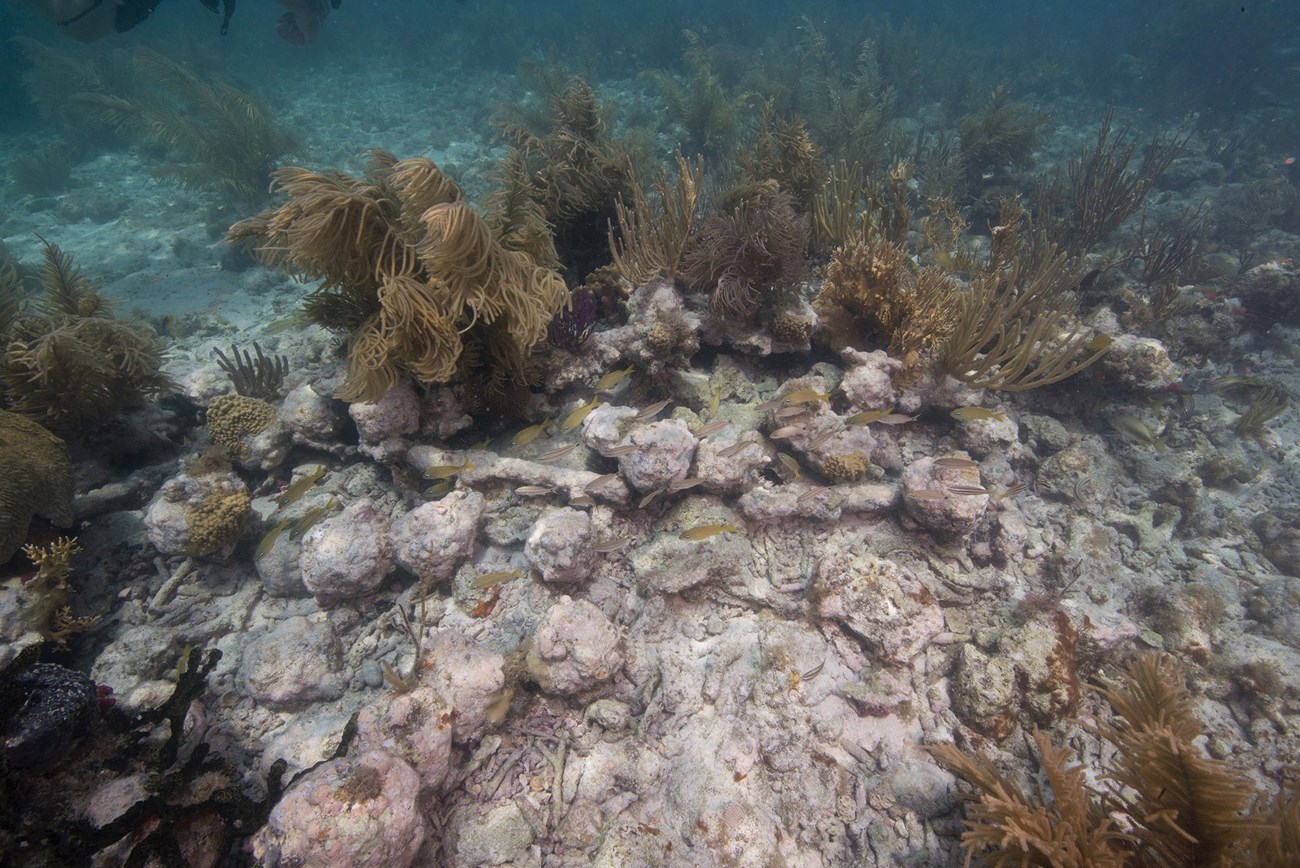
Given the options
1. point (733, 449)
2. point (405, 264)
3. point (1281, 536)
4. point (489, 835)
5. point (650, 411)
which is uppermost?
point (405, 264)

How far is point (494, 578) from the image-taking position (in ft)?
15.6

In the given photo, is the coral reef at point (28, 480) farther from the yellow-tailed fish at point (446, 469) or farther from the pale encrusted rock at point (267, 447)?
the yellow-tailed fish at point (446, 469)

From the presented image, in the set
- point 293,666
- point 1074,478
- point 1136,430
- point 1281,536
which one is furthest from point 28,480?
point 1281,536

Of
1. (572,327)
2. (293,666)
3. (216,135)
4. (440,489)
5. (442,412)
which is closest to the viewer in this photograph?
(293,666)

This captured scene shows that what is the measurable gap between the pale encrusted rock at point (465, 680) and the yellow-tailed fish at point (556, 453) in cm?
184

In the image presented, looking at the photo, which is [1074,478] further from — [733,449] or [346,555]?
[346,555]

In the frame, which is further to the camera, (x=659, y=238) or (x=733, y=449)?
(x=659, y=238)

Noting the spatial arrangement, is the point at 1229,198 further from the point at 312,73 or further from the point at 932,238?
the point at 312,73

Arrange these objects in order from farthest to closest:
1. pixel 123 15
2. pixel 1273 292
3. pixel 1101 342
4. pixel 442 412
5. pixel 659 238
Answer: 1. pixel 123 15
2. pixel 1273 292
3. pixel 659 238
4. pixel 1101 342
5. pixel 442 412

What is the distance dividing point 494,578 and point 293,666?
1.81 meters

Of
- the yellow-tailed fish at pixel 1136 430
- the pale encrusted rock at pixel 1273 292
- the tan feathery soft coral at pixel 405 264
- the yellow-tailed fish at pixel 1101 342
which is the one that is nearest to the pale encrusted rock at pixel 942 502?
the yellow-tailed fish at pixel 1101 342

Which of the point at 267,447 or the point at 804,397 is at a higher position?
the point at 804,397

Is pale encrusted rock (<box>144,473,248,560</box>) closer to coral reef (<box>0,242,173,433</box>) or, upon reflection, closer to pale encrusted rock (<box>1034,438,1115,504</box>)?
coral reef (<box>0,242,173,433</box>)

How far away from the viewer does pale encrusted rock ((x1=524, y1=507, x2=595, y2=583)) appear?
15.3 feet
